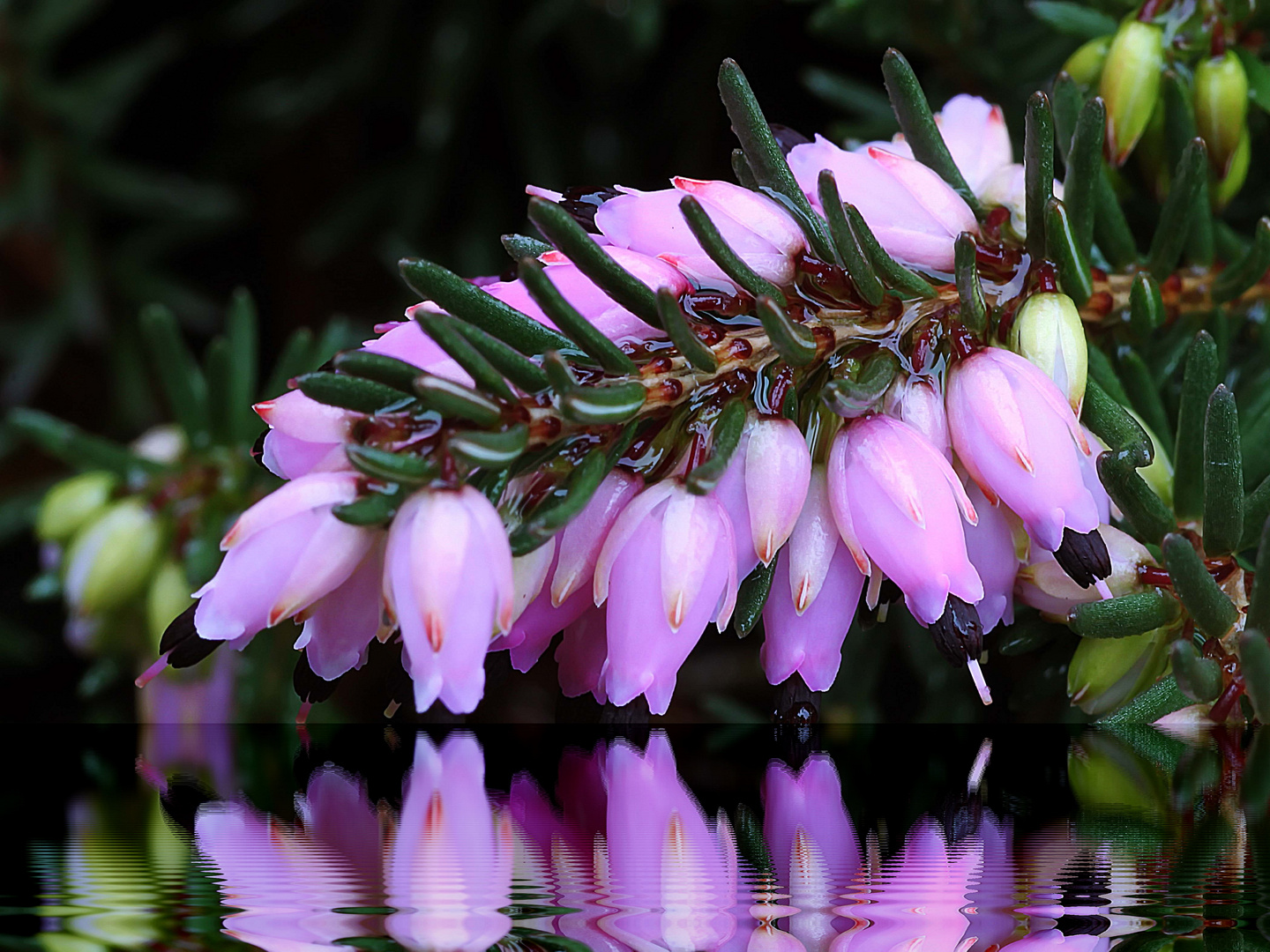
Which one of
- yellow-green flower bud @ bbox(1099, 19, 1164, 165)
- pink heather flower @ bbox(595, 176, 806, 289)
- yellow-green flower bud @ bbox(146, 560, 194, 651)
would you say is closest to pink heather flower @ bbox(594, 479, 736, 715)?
pink heather flower @ bbox(595, 176, 806, 289)

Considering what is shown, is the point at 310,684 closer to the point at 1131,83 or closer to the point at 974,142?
the point at 974,142

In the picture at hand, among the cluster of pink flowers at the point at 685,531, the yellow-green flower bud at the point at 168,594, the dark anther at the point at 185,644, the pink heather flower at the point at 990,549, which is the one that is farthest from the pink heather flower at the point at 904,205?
the yellow-green flower bud at the point at 168,594

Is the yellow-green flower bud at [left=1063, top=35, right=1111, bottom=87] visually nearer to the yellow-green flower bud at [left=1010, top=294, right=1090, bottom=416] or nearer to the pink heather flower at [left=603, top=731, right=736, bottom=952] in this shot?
the yellow-green flower bud at [left=1010, top=294, right=1090, bottom=416]

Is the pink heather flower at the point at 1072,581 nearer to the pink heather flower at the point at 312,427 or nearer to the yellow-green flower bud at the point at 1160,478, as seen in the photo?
the yellow-green flower bud at the point at 1160,478

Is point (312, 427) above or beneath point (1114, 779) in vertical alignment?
above

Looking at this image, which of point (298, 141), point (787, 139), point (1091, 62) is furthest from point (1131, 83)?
point (298, 141)
